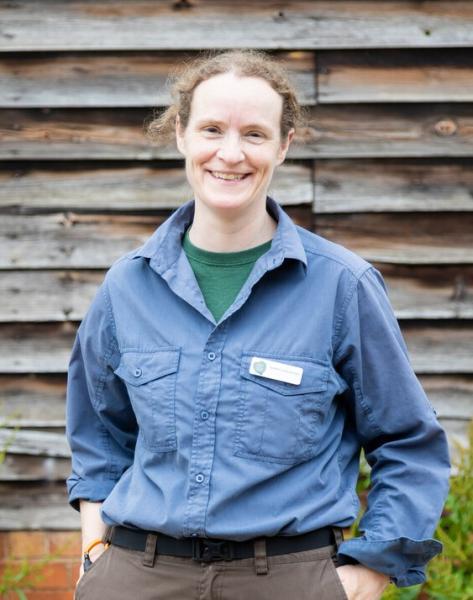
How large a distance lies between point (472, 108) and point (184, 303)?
1.77 metres

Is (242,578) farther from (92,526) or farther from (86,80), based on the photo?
(86,80)

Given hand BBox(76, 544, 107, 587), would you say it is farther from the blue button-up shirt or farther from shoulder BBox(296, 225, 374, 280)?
shoulder BBox(296, 225, 374, 280)

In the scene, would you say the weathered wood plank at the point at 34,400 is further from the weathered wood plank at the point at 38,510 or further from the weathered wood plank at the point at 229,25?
the weathered wood plank at the point at 229,25

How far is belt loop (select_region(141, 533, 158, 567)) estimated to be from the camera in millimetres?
2021

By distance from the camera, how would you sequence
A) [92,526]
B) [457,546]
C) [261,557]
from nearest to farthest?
[261,557] → [92,526] → [457,546]

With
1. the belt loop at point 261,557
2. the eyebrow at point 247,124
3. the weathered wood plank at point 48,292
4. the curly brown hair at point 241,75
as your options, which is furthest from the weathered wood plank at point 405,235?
the belt loop at point 261,557

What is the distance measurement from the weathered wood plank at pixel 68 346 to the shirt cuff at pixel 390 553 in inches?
59.7

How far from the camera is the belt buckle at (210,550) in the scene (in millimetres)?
1952

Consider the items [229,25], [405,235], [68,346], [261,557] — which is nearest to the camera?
[261,557]

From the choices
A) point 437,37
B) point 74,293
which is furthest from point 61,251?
point 437,37

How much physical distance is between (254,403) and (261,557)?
317 mm

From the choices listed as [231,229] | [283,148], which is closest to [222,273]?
[231,229]

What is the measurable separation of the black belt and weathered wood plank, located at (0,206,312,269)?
5.48 feet

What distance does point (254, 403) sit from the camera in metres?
1.97
